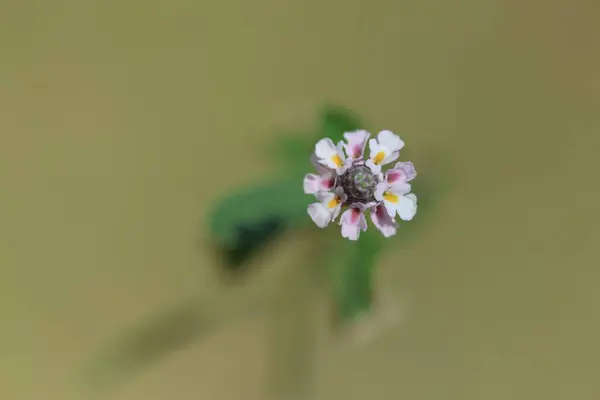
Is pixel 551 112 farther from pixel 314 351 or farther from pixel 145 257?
pixel 145 257

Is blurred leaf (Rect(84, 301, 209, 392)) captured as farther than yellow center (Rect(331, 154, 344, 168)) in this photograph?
Yes

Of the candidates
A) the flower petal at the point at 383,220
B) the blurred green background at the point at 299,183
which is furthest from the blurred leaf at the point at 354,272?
the flower petal at the point at 383,220

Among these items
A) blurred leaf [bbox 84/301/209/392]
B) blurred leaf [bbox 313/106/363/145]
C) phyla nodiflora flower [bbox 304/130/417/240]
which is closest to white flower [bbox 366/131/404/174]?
phyla nodiflora flower [bbox 304/130/417/240]

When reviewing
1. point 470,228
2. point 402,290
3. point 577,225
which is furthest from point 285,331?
point 577,225

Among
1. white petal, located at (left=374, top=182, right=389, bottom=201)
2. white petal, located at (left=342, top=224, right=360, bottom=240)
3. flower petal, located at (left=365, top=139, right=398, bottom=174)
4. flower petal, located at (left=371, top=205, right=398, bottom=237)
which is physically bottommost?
white petal, located at (left=342, top=224, right=360, bottom=240)

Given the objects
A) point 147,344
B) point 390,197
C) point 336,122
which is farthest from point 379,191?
point 147,344

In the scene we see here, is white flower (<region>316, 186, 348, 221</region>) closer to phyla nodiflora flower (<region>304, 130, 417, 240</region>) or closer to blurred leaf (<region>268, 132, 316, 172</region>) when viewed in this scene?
phyla nodiflora flower (<region>304, 130, 417, 240</region>)

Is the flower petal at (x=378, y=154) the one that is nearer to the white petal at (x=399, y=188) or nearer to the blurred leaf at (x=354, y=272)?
the white petal at (x=399, y=188)
